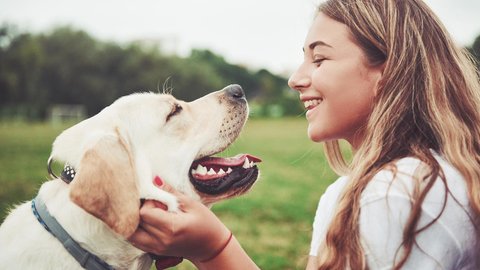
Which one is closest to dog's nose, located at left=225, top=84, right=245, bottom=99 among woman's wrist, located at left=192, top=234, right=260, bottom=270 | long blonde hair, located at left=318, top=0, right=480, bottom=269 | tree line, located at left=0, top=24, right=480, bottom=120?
long blonde hair, located at left=318, top=0, right=480, bottom=269

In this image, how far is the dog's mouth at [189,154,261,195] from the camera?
2936 millimetres

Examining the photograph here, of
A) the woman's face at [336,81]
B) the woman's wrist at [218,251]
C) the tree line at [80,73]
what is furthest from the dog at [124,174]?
the tree line at [80,73]

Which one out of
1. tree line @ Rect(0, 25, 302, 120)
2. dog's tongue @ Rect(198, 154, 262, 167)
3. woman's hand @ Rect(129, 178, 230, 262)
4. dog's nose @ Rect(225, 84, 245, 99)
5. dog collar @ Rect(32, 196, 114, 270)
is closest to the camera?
woman's hand @ Rect(129, 178, 230, 262)

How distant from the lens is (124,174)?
230 centimetres

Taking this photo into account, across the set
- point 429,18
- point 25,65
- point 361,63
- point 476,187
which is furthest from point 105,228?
point 25,65

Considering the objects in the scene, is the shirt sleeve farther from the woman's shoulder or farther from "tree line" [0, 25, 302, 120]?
"tree line" [0, 25, 302, 120]

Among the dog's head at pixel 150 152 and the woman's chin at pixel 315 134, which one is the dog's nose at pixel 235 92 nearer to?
the dog's head at pixel 150 152

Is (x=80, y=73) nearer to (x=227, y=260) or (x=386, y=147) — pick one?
(x=227, y=260)

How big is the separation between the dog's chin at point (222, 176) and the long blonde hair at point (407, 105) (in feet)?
2.42

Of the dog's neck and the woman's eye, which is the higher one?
the woman's eye

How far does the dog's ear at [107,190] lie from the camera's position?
2164mm

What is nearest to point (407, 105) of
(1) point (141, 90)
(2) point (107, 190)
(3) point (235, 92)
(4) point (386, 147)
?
(4) point (386, 147)

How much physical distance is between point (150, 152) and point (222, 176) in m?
0.47

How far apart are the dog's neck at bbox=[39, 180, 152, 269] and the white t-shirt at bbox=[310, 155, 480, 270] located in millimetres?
1213
